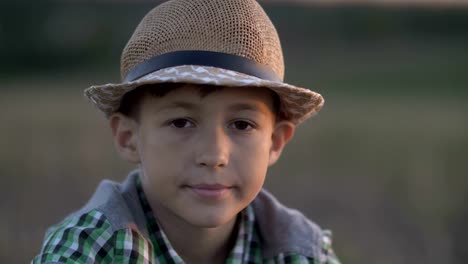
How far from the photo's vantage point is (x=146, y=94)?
7.91 ft

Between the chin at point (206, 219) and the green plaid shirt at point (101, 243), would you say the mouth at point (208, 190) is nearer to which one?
the chin at point (206, 219)

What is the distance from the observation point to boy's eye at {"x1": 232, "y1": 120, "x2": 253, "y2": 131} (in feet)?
7.76

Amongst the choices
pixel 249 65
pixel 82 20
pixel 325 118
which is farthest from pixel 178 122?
pixel 82 20

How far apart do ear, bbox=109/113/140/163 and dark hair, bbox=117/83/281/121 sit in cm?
2

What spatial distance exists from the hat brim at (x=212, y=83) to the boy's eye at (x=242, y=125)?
0.12 meters

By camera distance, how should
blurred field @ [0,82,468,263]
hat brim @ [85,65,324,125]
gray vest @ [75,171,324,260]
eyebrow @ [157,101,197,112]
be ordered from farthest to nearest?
blurred field @ [0,82,468,263] < gray vest @ [75,171,324,260] < eyebrow @ [157,101,197,112] < hat brim @ [85,65,324,125]

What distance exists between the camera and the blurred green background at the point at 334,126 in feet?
16.5

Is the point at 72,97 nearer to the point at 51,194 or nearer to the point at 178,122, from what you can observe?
the point at 51,194

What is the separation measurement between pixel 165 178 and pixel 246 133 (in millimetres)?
257

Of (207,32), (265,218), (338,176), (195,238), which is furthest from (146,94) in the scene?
(338,176)

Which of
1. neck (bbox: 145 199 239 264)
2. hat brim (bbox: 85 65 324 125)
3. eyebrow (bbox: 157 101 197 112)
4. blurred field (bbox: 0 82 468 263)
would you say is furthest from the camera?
blurred field (bbox: 0 82 468 263)

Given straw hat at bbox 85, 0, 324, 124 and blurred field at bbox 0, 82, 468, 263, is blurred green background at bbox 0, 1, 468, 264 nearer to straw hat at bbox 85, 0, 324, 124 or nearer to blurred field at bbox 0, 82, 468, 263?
blurred field at bbox 0, 82, 468, 263

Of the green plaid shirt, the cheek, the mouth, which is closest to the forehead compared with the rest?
the cheek

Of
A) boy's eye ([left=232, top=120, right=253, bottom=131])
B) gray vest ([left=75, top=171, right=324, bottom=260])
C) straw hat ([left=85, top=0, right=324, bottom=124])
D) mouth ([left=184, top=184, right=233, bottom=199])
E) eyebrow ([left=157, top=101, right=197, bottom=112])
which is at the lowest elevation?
gray vest ([left=75, top=171, right=324, bottom=260])
